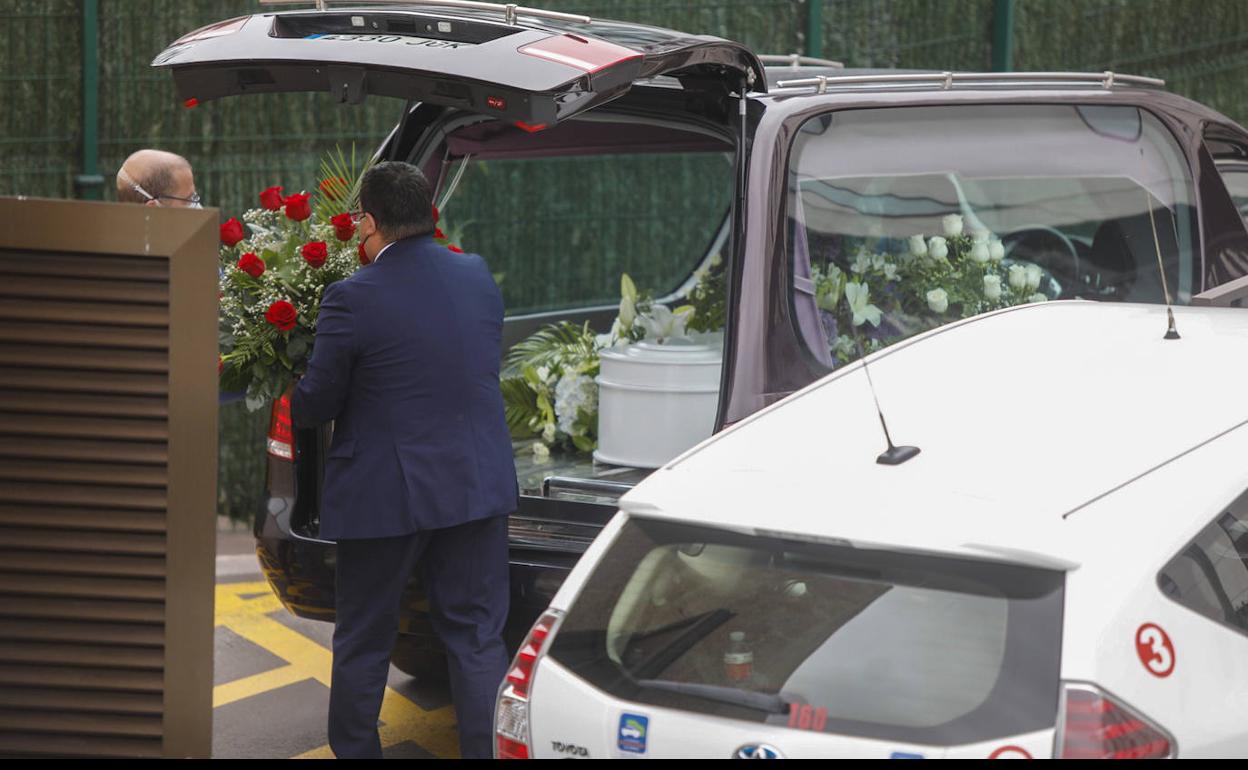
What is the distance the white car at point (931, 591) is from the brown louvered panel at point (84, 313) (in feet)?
2.96

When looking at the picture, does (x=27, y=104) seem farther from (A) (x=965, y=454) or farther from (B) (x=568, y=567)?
(A) (x=965, y=454)

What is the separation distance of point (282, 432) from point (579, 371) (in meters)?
1.07

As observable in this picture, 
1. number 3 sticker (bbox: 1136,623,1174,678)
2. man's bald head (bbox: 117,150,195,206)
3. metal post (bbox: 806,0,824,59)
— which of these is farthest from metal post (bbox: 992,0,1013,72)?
number 3 sticker (bbox: 1136,623,1174,678)

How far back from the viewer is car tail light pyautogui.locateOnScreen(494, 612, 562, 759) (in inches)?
104

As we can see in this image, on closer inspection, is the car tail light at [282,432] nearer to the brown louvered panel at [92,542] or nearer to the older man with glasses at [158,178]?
the older man with glasses at [158,178]

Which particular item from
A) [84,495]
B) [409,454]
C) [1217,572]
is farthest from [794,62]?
[84,495]

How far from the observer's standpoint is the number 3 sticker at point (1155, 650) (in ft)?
7.43

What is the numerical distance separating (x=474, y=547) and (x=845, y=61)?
17.1ft

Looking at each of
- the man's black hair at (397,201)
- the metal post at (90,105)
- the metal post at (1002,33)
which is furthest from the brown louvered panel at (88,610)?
the metal post at (1002,33)

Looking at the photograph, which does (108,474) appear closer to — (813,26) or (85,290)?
(85,290)

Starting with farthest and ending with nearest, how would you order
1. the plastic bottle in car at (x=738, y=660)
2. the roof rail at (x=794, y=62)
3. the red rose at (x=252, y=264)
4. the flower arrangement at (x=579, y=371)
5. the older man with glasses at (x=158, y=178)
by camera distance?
the older man with glasses at (x=158, y=178) → the roof rail at (x=794, y=62) → the flower arrangement at (x=579, y=371) → the red rose at (x=252, y=264) → the plastic bottle in car at (x=738, y=660)

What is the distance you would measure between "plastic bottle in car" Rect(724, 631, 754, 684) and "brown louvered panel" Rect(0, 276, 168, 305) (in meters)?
1.11

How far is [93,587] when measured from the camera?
2.40 m

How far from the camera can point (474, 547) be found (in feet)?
13.2
